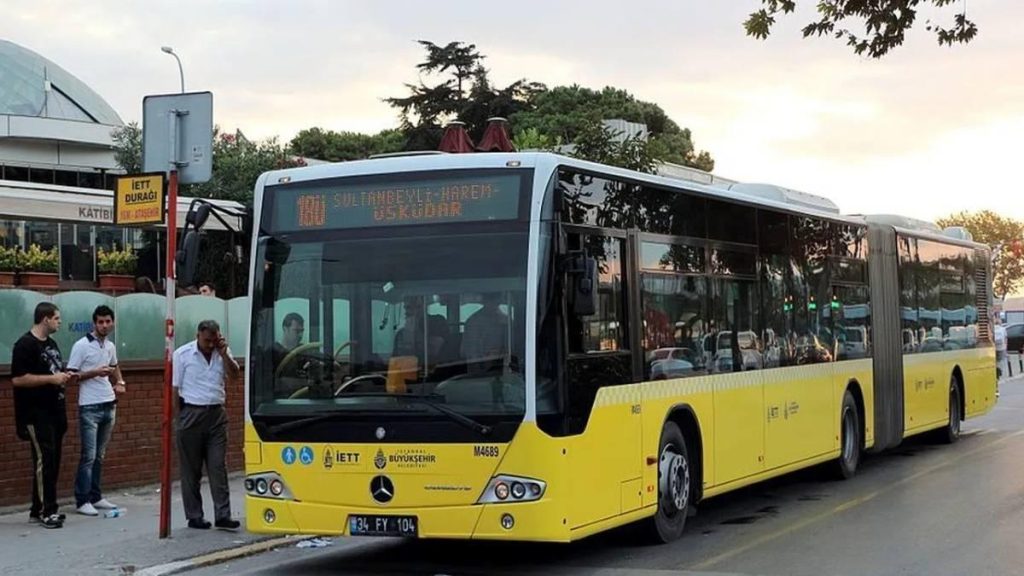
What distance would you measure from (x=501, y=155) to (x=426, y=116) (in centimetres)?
5360

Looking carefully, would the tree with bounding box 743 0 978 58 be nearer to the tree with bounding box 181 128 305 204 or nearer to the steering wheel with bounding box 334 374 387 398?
the steering wheel with bounding box 334 374 387 398

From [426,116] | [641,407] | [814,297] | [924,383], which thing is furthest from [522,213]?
[426,116]

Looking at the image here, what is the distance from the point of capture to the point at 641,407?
30.6 ft

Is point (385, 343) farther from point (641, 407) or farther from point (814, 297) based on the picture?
point (814, 297)

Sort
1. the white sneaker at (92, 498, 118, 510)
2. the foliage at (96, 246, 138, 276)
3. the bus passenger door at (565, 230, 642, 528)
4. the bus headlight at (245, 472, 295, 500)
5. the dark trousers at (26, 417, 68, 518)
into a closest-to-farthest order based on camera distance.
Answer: the bus passenger door at (565, 230, 642, 528) → the bus headlight at (245, 472, 295, 500) → the dark trousers at (26, 417, 68, 518) → the white sneaker at (92, 498, 118, 510) → the foliage at (96, 246, 138, 276)

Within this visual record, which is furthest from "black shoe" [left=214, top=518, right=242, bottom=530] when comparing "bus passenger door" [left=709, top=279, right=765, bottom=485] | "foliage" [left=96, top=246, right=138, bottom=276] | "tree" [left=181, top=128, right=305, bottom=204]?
"tree" [left=181, top=128, right=305, bottom=204]

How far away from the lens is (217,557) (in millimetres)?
9484

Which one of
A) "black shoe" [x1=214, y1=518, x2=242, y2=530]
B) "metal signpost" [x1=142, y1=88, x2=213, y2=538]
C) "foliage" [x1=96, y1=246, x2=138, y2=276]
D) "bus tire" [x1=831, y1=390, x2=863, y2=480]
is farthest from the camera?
"foliage" [x1=96, y1=246, x2=138, y2=276]

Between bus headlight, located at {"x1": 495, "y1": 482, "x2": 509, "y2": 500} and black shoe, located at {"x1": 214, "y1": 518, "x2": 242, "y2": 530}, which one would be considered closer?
bus headlight, located at {"x1": 495, "y1": 482, "x2": 509, "y2": 500}

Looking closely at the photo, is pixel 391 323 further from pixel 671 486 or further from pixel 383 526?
pixel 671 486

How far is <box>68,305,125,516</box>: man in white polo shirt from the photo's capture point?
11.3m

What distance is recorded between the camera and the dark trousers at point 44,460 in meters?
A: 10.7

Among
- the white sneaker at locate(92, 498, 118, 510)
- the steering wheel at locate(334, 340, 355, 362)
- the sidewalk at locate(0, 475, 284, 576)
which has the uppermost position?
the steering wheel at locate(334, 340, 355, 362)

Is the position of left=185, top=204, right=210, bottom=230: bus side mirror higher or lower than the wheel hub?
higher
